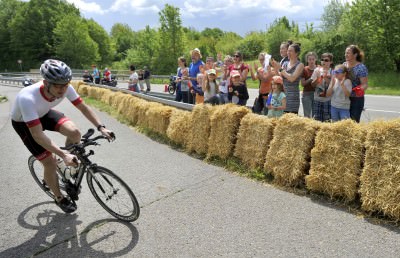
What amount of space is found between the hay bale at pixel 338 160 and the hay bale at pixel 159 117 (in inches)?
181

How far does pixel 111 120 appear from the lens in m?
12.6

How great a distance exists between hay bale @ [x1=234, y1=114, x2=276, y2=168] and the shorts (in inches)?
126

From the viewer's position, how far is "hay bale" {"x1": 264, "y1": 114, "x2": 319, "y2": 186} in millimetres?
5066

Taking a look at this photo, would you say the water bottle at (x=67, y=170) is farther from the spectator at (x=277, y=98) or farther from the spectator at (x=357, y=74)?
the spectator at (x=357, y=74)

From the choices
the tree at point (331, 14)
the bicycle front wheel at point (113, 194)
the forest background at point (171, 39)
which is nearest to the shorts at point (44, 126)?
the bicycle front wheel at point (113, 194)

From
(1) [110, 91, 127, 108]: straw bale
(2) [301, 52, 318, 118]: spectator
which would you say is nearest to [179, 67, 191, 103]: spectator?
(1) [110, 91, 127, 108]: straw bale

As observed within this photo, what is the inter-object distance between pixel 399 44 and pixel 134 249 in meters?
28.0

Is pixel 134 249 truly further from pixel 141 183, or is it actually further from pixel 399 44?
pixel 399 44

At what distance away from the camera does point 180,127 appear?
7.86 meters

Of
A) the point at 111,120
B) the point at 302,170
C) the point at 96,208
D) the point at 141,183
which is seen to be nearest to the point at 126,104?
the point at 111,120

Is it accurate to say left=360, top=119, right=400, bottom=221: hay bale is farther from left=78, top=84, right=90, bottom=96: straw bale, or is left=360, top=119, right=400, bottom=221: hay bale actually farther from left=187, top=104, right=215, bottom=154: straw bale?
left=78, top=84, right=90, bottom=96: straw bale

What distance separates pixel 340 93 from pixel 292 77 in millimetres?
1017

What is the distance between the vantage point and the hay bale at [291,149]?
507 centimetres

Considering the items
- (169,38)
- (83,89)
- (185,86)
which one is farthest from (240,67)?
(169,38)
